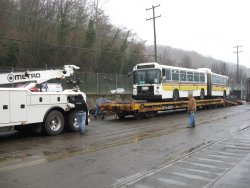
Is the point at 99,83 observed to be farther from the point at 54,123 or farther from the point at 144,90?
the point at 54,123

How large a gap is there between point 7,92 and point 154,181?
24.1 ft

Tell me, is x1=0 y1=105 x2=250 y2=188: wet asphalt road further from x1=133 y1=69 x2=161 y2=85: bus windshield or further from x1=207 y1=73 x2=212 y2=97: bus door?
x1=207 y1=73 x2=212 y2=97: bus door

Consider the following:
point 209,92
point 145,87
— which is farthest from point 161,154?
point 209,92

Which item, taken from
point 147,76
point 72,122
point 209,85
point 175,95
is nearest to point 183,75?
point 175,95

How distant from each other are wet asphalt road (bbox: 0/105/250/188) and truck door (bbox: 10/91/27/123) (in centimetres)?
94

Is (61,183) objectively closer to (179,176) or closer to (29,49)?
(179,176)

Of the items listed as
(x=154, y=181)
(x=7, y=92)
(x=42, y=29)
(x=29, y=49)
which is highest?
(x=42, y=29)

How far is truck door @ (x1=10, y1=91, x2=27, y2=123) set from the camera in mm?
12203

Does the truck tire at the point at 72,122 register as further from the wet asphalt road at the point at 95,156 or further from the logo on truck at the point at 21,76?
the logo on truck at the point at 21,76

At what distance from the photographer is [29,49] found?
1364 inches

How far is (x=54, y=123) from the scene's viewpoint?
14.2 m

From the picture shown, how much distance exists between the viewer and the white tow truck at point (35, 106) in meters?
12.1

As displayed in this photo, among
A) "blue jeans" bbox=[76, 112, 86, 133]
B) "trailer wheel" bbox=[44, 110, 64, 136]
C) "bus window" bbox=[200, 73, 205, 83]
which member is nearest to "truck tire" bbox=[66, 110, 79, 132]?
"blue jeans" bbox=[76, 112, 86, 133]

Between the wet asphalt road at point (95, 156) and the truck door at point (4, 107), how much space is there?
935mm
